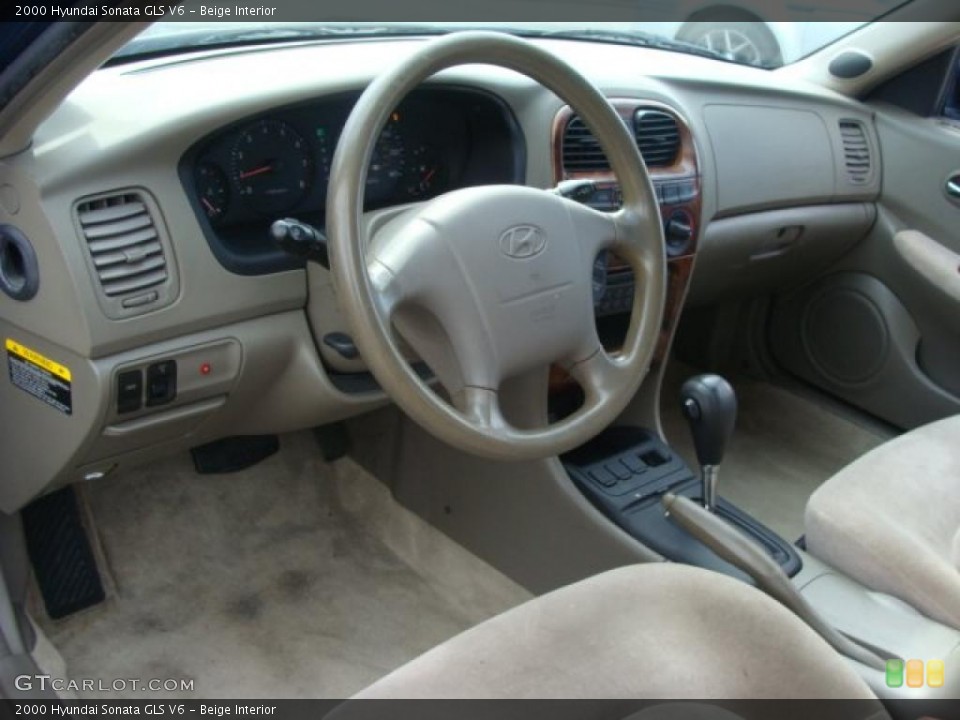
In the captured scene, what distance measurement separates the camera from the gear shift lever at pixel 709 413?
1626mm

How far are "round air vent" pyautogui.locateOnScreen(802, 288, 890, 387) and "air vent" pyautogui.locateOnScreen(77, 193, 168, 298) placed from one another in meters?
1.81

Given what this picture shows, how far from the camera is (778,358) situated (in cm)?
275

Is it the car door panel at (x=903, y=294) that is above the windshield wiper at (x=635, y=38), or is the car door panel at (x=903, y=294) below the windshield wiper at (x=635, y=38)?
below

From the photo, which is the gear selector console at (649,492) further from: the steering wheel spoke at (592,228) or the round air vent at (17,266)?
the round air vent at (17,266)

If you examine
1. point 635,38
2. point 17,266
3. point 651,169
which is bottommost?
point 651,169

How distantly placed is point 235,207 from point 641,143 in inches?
31.6

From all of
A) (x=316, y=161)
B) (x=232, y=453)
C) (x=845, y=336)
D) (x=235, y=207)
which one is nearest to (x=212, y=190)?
(x=235, y=207)

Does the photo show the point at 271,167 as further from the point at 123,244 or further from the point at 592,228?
the point at 592,228

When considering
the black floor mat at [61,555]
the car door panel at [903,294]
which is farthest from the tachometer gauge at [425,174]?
the car door panel at [903,294]

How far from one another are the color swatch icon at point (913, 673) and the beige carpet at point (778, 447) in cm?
90

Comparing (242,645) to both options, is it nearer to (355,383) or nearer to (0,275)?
(355,383)

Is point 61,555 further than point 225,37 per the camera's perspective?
Yes

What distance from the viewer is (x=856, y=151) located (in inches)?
95.3

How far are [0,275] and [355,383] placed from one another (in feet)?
1.84
